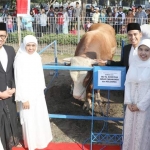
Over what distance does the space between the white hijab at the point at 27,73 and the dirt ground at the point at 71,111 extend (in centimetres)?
127

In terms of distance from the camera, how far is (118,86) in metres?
3.72

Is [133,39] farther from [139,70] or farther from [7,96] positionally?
[7,96]

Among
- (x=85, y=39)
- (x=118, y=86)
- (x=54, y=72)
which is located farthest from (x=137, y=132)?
(x=54, y=72)

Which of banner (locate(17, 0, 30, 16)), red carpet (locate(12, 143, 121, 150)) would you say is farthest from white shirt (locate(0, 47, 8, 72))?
banner (locate(17, 0, 30, 16))

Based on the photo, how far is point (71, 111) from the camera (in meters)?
5.73

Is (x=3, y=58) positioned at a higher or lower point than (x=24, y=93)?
higher

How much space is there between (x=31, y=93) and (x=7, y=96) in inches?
13.8

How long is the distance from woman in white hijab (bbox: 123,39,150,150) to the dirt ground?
0.91m

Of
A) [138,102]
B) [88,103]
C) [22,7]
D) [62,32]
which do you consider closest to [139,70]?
[138,102]

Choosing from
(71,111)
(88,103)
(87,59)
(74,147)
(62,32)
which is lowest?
(74,147)

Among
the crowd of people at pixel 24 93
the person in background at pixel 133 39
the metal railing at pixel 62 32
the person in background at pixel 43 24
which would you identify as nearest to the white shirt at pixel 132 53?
the person in background at pixel 133 39

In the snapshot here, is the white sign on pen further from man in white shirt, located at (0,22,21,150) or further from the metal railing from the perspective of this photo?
the metal railing

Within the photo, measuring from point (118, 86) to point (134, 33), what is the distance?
81cm

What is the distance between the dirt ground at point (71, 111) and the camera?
471 cm
